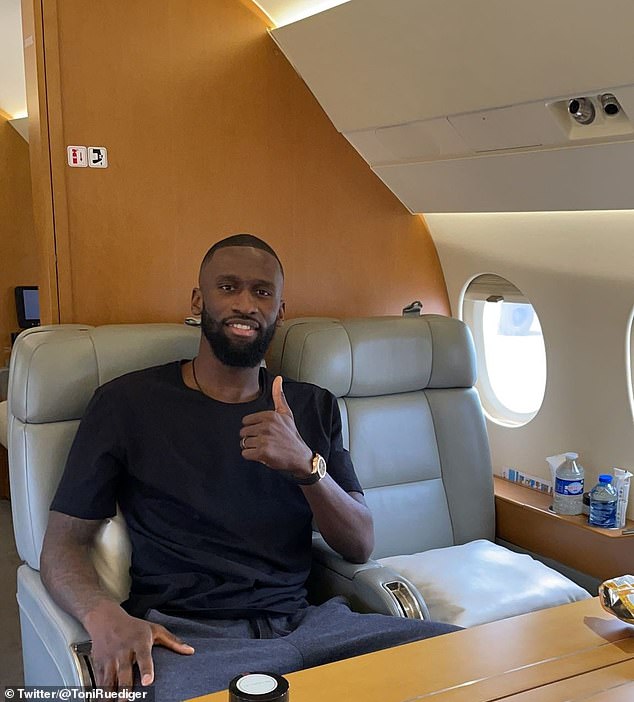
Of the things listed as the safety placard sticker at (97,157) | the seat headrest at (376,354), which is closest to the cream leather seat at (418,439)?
the seat headrest at (376,354)

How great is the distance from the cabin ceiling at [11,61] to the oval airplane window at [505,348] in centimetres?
222

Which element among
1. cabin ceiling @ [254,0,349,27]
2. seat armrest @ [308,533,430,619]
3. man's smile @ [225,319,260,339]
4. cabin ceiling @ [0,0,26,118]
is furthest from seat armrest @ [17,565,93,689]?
cabin ceiling @ [0,0,26,118]

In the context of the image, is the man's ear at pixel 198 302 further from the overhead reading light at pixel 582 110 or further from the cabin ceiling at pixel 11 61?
the cabin ceiling at pixel 11 61

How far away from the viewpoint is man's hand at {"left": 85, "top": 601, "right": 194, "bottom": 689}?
1495 millimetres

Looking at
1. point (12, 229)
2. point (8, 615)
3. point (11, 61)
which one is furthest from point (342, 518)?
point (12, 229)

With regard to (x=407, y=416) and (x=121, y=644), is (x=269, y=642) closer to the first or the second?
(x=121, y=644)

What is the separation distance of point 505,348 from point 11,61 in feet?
9.44

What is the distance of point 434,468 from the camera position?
8.50 feet

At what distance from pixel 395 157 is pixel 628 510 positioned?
4.73 feet

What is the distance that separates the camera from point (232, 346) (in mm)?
1975

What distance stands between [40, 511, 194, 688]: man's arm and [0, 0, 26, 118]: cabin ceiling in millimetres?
2310

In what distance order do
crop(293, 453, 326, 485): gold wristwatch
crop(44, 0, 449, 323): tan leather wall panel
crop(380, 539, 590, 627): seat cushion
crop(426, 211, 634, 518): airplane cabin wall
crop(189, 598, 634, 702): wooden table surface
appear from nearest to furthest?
crop(189, 598, 634, 702): wooden table surface → crop(293, 453, 326, 485): gold wristwatch → crop(380, 539, 590, 627): seat cushion → crop(44, 0, 449, 323): tan leather wall panel → crop(426, 211, 634, 518): airplane cabin wall

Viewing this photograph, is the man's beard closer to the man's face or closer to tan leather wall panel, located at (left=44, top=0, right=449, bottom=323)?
the man's face

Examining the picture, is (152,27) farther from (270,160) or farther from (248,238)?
(248,238)
